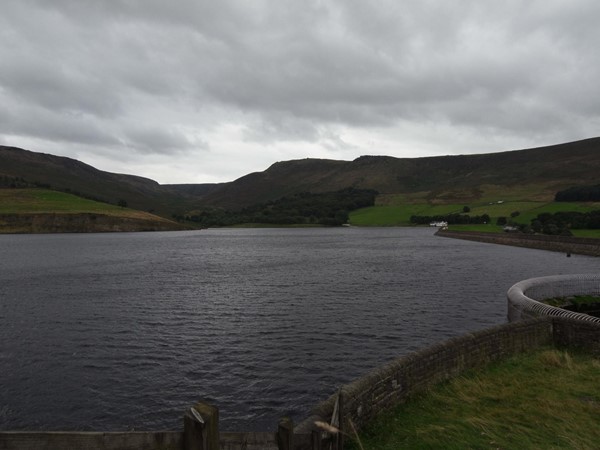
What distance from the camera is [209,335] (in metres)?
27.7

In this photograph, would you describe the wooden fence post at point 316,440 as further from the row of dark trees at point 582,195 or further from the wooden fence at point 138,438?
the row of dark trees at point 582,195

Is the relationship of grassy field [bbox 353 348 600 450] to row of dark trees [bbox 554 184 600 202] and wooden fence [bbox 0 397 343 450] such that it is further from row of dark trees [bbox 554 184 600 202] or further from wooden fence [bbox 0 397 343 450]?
row of dark trees [bbox 554 184 600 202]

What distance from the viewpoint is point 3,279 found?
54594mm

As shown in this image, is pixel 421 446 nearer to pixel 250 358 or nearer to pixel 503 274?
pixel 250 358

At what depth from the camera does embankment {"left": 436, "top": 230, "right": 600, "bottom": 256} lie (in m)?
81.7

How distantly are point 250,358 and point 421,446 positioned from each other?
14.3 m

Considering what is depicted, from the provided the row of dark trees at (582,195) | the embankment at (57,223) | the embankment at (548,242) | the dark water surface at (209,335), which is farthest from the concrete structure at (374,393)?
the embankment at (57,223)

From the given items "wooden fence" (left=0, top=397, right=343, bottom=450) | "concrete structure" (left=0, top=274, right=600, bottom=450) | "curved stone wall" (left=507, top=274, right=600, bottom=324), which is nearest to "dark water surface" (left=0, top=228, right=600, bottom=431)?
"curved stone wall" (left=507, top=274, right=600, bottom=324)

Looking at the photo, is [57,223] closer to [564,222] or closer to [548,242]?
[548,242]

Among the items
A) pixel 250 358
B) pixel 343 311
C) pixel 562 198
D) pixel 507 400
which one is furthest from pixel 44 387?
pixel 562 198

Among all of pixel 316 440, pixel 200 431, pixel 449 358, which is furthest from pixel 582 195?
pixel 200 431

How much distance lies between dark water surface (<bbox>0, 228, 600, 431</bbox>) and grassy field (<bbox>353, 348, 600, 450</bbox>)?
5.97m

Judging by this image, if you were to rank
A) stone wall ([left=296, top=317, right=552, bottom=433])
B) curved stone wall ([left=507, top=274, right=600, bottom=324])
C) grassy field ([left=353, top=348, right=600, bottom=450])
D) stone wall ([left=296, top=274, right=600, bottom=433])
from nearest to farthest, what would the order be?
grassy field ([left=353, top=348, right=600, bottom=450]), stone wall ([left=296, top=317, right=552, bottom=433]), stone wall ([left=296, top=274, right=600, bottom=433]), curved stone wall ([left=507, top=274, right=600, bottom=324])

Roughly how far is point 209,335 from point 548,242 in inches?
3610
